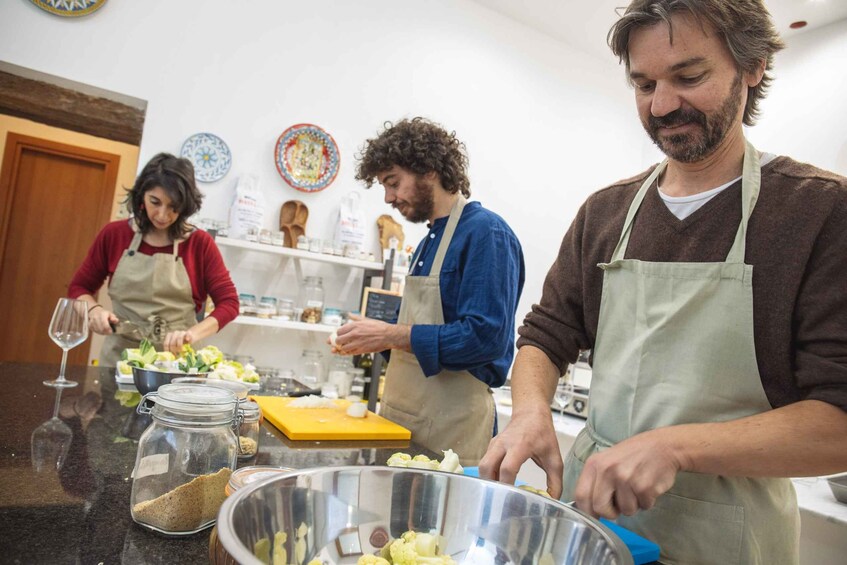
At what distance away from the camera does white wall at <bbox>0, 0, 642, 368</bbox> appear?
331 centimetres

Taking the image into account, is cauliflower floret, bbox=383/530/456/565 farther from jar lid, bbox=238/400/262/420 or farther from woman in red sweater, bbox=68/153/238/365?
woman in red sweater, bbox=68/153/238/365

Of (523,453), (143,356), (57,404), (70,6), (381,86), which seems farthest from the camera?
(381,86)

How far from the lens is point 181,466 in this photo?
82 cm

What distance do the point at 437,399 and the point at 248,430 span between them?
829mm

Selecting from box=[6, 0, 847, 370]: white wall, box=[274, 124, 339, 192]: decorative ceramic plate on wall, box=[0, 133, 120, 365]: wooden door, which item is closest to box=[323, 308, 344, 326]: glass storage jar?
box=[6, 0, 847, 370]: white wall

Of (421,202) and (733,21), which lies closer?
(733,21)

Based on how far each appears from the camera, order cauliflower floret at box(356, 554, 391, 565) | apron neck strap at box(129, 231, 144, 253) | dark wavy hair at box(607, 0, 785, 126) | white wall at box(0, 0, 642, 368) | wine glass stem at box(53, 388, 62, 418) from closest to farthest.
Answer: cauliflower floret at box(356, 554, 391, 565)
dark wavy hair at box(607, 0, 785, 126)
wine glass stem at box(53, 388, 62, 418)
apron neck strap at box(129, 231, 144, 253)
white wall at box(0, 0, 642, 368)

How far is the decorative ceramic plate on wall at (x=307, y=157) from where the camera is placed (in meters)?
3.75

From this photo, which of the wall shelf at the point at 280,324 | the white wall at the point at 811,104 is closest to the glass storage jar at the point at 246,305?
the wall shelf at the point at 280,324

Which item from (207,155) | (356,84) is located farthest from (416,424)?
(356,84)

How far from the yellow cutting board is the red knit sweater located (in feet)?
3.69

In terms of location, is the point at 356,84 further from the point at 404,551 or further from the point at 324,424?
the point at 404,551

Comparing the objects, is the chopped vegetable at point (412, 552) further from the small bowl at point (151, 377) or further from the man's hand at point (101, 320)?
the man's hand at point (101, 320)

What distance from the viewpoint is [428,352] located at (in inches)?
69.9
